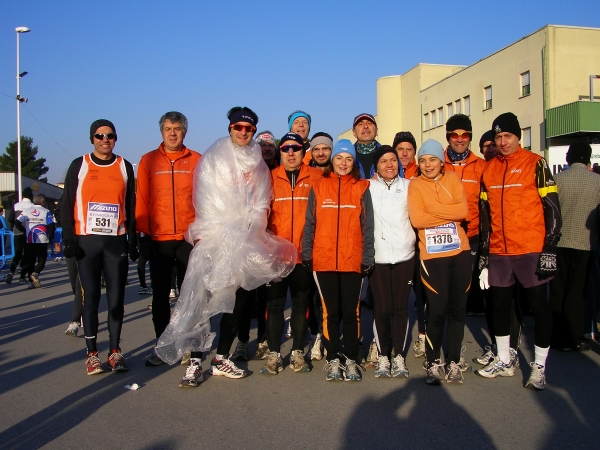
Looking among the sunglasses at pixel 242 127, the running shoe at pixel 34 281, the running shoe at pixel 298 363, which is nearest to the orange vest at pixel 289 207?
the sunglasses at pixel 242 127

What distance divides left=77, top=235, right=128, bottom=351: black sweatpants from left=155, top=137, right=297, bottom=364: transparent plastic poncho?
2.74ft

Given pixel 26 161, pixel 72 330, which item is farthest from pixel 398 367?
pixel 26 161

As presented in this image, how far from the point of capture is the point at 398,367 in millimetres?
5000

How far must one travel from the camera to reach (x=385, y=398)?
4.42 metres

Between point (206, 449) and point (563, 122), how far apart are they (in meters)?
30.2

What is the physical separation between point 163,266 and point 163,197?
2.15 ft

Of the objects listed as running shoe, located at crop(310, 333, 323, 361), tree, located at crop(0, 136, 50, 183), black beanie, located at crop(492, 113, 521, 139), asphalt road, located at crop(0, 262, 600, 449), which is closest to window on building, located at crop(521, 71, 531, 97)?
asphalt road, located at crop(0, 262, 600, 449)

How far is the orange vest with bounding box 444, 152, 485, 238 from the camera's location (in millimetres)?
5621

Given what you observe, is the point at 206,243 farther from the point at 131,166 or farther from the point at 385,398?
the point at 385,398

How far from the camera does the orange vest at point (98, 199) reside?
518 cm

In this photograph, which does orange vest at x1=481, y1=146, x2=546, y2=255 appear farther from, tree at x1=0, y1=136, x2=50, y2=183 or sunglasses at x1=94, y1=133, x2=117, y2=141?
tree at x1=0, y1=136, x2=50, y2=183

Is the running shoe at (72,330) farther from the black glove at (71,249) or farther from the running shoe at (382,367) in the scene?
the running shoe at (382,367)

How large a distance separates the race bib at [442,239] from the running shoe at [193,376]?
2235 millimetres

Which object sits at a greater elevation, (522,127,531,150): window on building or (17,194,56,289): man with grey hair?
(522,127,531,150): window on building
